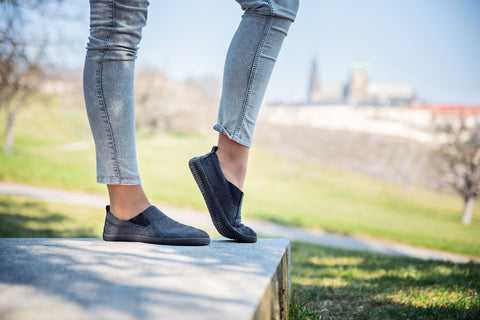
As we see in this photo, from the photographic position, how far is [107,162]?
4.84ft

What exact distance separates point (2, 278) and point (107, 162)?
0.62 m

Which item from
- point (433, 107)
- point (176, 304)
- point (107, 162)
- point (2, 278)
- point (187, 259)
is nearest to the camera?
point (176, 304)

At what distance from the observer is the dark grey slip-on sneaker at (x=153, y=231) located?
1507mm

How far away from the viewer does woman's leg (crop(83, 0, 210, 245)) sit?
1.45 m

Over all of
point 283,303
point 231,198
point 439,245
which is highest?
point 231,198

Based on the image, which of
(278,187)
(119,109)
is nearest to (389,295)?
(119,109)

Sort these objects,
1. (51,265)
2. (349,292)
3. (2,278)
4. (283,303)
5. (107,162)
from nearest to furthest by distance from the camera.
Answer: (2,278) → (51,265) → (283,303) → (107,162) → (349,292)

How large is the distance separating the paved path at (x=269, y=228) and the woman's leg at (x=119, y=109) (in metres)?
8.69

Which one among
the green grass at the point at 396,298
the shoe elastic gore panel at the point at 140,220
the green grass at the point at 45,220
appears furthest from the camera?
the green grass at the point at 45,220

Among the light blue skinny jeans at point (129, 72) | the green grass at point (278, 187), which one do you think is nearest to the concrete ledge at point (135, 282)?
the light blue skinny jeans at point (129, 72)

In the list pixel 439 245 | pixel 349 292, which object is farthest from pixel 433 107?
pixel 349 292

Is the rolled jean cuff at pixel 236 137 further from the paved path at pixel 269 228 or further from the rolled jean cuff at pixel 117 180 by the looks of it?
the paved path at pixel 269 228

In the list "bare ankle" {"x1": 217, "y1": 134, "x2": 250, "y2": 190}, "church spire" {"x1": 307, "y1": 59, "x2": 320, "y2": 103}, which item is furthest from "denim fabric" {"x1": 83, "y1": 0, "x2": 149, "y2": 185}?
"church spire" {"x1": 307, "y1": 59, "x2": 320, "y2": 103}

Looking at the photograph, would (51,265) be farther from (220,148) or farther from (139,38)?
(139,38)
